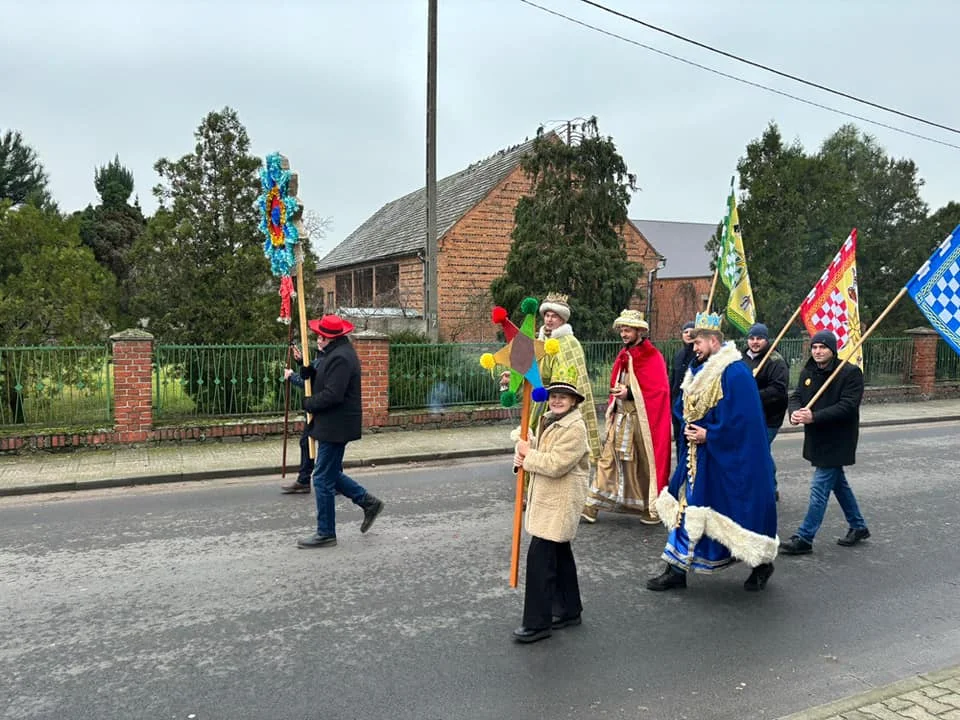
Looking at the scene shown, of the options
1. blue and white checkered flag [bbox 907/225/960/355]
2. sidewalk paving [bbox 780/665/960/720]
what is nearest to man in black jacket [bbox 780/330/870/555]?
blue and white checkered flag [bbox 907/225/960/355]

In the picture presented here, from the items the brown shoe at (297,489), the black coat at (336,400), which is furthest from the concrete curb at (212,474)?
the black coat at (336,400)

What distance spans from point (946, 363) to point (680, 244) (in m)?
20.4

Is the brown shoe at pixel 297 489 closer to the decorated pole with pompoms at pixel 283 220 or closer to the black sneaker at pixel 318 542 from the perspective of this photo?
the decorated pole with pompoms at pixel 283 220

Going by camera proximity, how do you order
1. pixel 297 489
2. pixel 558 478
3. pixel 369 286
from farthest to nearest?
pixel 369 286, pixel 297 489, pixel 558 478

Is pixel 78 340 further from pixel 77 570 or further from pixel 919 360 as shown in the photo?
pixel 919 360

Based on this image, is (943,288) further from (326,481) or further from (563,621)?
(326,481)

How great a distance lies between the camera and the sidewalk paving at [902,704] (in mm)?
3314

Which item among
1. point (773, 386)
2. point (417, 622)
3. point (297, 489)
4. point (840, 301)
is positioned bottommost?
point (417, 622)

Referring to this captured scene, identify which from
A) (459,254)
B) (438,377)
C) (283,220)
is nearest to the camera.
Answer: (283,220)

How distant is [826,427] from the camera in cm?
581

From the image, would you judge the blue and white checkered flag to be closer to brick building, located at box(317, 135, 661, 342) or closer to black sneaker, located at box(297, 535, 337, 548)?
black sneaker, located at box(297, 535, 337, 548)

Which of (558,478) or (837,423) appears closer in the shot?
(558,478)

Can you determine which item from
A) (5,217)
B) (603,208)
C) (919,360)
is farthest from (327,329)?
(919,360)

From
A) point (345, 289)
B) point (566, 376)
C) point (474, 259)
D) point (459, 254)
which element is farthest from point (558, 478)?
point (345, 289)
